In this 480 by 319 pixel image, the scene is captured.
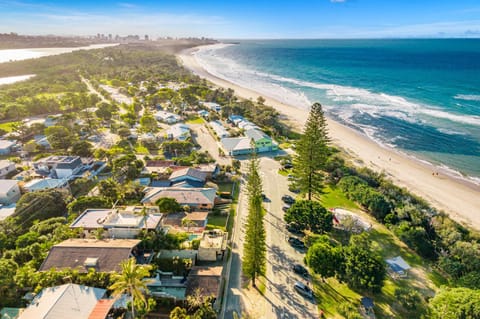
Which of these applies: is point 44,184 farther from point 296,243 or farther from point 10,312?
point 296,243

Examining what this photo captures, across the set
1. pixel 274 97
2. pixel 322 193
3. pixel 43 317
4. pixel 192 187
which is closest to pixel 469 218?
pixel 322 193

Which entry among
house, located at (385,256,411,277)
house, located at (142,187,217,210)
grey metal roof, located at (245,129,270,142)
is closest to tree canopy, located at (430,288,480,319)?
house, located at (385,256,411,277)

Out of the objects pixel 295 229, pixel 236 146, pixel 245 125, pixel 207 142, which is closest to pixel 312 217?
pixel 295 229

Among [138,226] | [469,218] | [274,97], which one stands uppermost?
[274,97]

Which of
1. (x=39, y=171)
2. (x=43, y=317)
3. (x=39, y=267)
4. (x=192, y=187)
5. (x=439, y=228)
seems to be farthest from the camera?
(x=39, y=171)

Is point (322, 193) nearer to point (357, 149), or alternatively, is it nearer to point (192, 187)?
point (192, 187)

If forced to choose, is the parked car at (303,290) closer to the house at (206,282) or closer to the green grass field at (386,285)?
the green grass field at (386,285)
